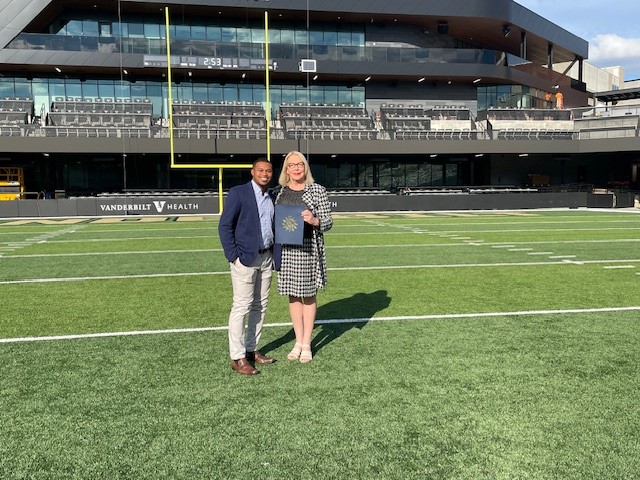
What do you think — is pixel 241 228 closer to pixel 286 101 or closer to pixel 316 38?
pixel 286 101

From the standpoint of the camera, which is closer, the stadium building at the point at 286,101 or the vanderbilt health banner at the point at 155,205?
the vanderbilt health banner at the point at 155,205

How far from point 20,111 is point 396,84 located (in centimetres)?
2439

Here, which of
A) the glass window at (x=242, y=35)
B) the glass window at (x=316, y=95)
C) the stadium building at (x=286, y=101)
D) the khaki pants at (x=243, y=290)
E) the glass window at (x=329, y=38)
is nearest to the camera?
the khaki pants at (x=243, y=290)

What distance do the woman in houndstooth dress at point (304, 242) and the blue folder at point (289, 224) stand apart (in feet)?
0.38

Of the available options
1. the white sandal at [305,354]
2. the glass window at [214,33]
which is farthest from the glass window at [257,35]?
the white sandal at [305,354]

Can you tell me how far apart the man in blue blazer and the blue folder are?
0.12 m

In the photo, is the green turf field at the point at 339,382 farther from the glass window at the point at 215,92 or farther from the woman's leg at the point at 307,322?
the glass window at the point at 215,92

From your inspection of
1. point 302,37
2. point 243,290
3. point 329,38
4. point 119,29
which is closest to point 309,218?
point 243,290

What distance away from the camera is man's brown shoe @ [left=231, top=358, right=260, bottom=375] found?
4.29 m

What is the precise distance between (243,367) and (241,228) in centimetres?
113

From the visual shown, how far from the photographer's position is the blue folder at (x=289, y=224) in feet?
13.9

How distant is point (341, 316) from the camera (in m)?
6.31

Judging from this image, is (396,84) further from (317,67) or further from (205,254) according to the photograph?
(205,254)

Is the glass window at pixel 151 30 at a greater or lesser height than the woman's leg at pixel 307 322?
greater
